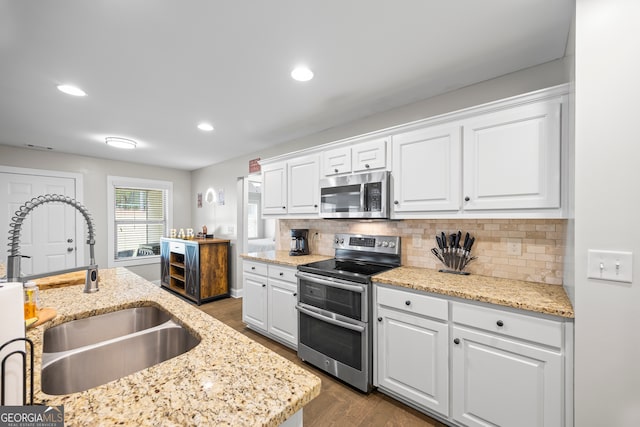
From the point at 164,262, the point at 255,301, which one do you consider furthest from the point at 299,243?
the point at 164,262

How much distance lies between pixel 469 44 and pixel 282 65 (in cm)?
118

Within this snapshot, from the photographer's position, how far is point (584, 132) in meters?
1.25

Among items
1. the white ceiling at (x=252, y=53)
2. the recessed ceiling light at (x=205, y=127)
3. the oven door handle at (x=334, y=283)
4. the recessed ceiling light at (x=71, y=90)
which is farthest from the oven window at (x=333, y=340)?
the recessed ceiling light at (x=71, y=90)

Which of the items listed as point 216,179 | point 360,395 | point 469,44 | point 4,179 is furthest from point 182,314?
point 4,179

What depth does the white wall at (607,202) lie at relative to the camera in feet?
3.78

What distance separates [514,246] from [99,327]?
252cm

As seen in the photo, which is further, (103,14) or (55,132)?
(55,132)

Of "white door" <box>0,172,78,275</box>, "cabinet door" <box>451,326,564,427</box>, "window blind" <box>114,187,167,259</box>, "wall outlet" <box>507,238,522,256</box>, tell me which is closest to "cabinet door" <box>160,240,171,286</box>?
"window blind" <box>114,187,167,259</box>

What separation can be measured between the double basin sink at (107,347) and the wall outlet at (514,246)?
2041 mm

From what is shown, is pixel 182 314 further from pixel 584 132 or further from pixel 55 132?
pixel 55 132

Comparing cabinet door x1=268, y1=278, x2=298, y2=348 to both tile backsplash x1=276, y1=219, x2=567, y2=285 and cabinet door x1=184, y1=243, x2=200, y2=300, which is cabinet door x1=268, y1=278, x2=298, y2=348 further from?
cabinet door x1=184, y1=243, x2=200, y2=300

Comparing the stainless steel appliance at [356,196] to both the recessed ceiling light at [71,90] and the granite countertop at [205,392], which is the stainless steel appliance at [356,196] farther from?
the recessed ceiling light at [71,90]

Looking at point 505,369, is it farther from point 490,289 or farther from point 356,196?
point 356,196

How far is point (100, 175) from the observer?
181 inches
